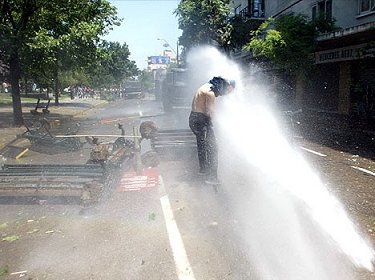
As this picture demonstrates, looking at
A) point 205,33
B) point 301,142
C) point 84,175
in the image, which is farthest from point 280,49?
point 205,33

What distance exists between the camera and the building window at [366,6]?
1675 centimetres

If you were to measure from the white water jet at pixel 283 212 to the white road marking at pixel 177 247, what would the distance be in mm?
680

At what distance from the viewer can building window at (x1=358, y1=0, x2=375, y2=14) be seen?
1675 cm

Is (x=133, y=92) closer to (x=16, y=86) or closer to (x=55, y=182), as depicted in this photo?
(x=16, y=86)

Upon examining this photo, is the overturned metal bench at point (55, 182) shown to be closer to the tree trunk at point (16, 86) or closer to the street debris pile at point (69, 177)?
the street debris pile at point (69, 177)

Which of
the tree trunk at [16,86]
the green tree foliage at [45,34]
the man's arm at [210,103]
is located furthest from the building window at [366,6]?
the tree trunk at [16,86]

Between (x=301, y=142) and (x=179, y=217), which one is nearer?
(x=179, y=217)

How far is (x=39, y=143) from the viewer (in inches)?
416

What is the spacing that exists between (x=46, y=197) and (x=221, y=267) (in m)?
3.42

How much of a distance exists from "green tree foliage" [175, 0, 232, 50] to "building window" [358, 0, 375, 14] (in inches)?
563

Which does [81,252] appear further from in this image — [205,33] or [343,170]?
[205,33]

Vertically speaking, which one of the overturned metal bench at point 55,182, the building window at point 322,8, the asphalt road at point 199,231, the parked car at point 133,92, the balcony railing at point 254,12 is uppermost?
the balcony railing at point 254,12

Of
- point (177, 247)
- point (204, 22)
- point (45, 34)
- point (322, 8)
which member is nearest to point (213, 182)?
point (177, 247)

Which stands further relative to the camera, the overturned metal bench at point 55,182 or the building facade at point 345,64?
the building facade at point 345,64
